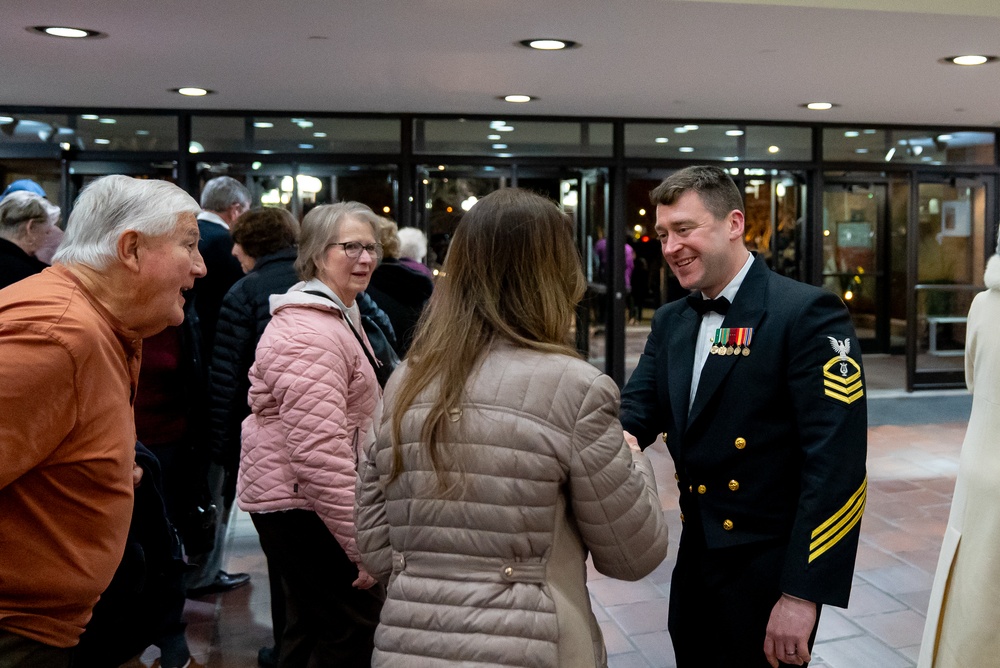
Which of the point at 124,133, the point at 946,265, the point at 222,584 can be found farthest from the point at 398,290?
Answer: the point at 946,265

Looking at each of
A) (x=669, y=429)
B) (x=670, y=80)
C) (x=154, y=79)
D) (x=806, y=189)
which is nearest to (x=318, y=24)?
(x=154, y=79)

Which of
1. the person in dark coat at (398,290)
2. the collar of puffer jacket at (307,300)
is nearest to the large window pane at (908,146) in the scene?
the person in dark coat at (398,290)

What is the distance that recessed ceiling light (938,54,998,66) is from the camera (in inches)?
263

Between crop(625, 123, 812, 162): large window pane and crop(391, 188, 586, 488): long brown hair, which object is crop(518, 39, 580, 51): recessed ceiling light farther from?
crop(391, 188, 586, 488): long brown hair

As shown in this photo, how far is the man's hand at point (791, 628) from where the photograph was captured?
6.72ft

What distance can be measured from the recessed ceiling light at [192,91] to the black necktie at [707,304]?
6641mm

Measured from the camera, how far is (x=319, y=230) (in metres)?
3.11

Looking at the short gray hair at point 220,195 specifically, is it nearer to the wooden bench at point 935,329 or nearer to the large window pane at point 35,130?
the large window pane at point 35,130

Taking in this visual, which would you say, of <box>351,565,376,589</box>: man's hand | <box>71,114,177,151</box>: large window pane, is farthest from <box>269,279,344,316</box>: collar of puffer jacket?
<box>71,114,177,151</box>: large window pane

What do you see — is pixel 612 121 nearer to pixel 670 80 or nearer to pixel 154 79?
pixel 670 80

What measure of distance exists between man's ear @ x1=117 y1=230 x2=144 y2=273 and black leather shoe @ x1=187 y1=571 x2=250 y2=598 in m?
3.14

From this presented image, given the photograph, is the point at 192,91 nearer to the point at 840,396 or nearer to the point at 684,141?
the point at 684,141

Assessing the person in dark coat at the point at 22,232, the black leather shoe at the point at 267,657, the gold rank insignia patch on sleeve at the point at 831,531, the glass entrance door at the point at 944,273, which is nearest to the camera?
the gold rank insignia patch on sleeve at the point at 831,531

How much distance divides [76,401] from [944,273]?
1110 cm
